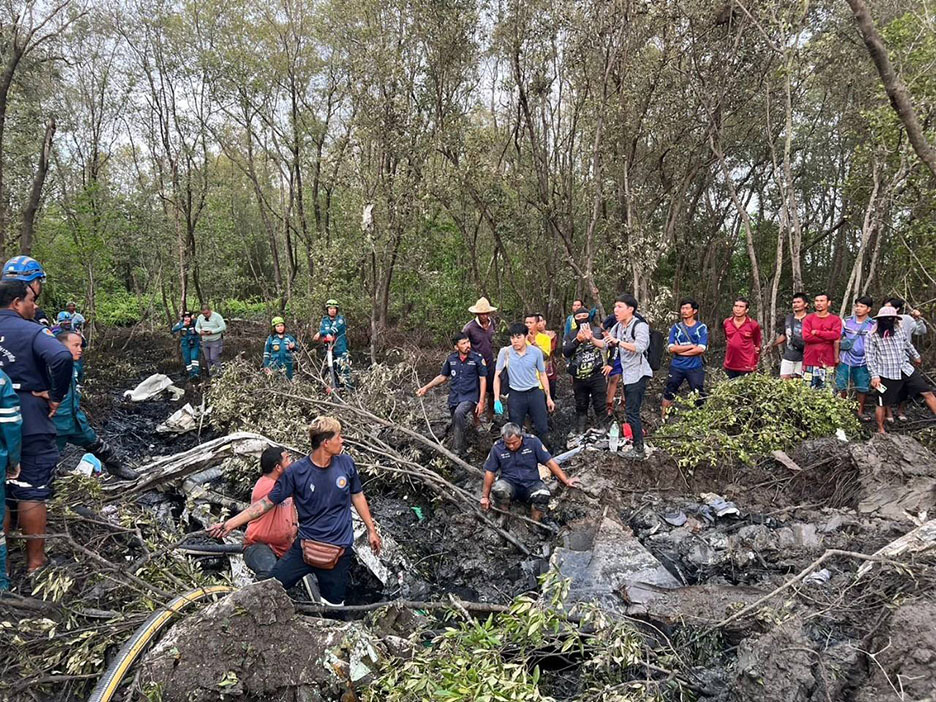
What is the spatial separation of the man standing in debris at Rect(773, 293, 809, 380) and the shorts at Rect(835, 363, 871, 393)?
0.51m

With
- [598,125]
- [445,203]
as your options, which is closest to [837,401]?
[598,125]

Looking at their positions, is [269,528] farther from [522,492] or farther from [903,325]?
[903,325]

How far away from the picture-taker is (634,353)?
6.07 metres

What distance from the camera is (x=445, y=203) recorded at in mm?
13586

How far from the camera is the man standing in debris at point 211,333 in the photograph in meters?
10.9

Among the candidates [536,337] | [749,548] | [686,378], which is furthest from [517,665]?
[536,337]

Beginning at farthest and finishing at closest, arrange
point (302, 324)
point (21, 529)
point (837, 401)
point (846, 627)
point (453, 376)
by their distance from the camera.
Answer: point (302, 324), point (453, 376), point (837, 401), point (21, 529), point (846, 627)

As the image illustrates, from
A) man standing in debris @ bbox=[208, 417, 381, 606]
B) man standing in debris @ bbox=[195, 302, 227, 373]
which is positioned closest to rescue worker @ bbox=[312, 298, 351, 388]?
man standing in debris @ bbox=[195, 302, 227, 373]

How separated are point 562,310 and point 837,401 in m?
11.0

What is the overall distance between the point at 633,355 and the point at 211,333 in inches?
335

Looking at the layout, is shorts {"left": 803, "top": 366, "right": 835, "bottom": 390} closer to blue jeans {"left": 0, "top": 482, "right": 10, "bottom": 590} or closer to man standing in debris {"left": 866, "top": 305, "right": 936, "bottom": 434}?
man standing in debris {"left": 866, "top": 305, "right": 936, "bottom": 434}

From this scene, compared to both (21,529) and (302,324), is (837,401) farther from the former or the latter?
(302,324)

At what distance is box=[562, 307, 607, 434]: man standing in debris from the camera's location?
23.1 ft

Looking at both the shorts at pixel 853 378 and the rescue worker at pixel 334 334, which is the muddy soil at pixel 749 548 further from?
the rescue worker at pixel 334 334
